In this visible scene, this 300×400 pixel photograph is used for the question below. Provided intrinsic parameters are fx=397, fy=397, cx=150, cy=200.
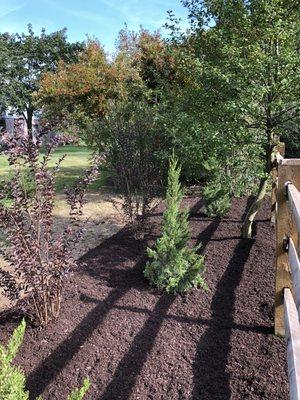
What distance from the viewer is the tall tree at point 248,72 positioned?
14.6ft

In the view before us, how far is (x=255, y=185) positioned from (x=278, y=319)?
18.0 ft

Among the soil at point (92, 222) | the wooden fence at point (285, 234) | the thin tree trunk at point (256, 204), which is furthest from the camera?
the soil at point (92, 222)

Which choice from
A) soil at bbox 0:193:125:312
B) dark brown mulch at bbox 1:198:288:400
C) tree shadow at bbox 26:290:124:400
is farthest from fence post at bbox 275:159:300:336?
soil at bbox 0:193:125:312

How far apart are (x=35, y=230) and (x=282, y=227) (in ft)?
6.56

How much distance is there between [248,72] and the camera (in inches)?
177

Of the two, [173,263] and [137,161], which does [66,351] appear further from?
[137,161]

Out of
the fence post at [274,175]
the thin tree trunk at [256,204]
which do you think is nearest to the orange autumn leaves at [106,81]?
the fence post at [274,175]

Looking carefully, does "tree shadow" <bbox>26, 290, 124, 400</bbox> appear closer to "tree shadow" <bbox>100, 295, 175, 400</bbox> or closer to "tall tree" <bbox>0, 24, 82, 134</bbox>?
"tree shadow" <bbox>100, 295, 175, 400</bbox>

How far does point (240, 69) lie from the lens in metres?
4.58

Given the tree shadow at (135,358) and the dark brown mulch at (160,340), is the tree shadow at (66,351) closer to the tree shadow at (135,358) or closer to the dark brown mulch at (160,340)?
the dark brown mulch at (160,340)

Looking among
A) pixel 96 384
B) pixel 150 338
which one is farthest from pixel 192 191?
pixel 96 384

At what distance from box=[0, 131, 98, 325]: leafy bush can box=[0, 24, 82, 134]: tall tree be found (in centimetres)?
3203

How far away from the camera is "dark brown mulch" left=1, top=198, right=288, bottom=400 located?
268 centimetres

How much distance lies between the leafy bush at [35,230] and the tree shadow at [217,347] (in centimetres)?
132
